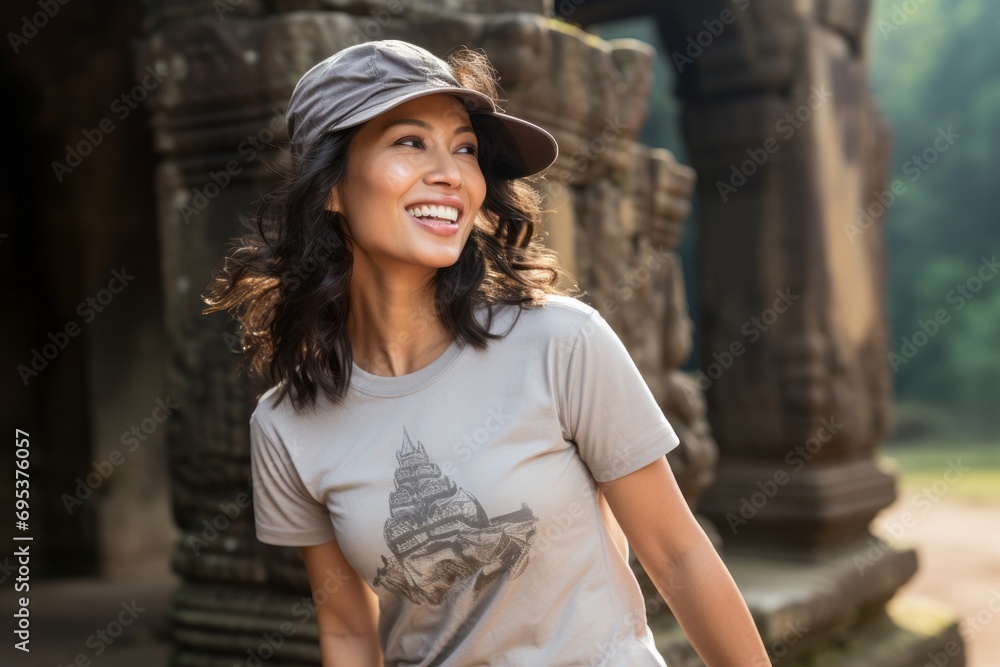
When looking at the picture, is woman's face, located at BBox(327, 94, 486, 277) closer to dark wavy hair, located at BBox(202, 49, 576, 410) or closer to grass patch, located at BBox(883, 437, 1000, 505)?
dark wavy hair, located at BBox(202, 49, 576, 410)

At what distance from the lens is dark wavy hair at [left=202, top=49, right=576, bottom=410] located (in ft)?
5.92

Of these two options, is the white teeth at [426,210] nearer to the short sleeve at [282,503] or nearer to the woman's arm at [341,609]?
the short sleeve at [282,503]

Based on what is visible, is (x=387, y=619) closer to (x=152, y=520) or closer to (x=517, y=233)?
(x=517, y=233)

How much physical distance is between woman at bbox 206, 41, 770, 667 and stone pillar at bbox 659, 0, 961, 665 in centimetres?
277

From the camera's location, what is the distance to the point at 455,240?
5.86 feet

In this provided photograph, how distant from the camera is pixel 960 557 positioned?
7902 mm

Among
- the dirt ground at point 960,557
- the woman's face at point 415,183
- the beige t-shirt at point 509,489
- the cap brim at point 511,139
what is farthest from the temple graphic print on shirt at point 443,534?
the dirt ground at point 960,557

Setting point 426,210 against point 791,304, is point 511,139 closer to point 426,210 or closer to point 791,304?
point 426,210

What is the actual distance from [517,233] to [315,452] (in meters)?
0.55

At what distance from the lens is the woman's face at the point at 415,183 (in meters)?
1.76

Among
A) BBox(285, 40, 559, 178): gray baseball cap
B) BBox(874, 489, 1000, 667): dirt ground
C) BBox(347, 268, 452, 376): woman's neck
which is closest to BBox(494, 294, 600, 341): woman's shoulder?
BBox(347, 268, 452, 376): woman's neck

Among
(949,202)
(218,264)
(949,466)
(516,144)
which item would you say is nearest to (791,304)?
(218,264)

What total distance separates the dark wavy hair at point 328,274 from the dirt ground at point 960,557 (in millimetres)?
3856

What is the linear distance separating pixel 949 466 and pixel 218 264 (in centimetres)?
Result: 1214
